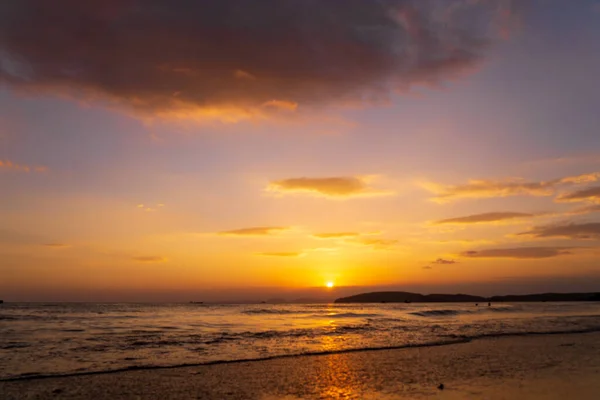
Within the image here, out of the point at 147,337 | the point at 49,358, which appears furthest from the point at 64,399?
the point at 147,337

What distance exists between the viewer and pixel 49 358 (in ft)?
73.6

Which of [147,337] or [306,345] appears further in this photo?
[147,337]

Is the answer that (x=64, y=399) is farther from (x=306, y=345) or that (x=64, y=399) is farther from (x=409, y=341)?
(x=409, y=341)

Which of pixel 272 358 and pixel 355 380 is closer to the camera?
pixel 355 380

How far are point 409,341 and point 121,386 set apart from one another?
21.4 metres

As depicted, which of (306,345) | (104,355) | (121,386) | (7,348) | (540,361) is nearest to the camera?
(121,386)

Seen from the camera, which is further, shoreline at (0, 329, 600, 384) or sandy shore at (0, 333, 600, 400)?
shoreline at (0, 329, 600, 384)

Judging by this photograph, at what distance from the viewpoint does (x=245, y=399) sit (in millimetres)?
14141

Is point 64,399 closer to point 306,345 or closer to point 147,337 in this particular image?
point 306,345

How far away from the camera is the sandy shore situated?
14648 millimetres

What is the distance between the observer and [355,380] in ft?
55.6

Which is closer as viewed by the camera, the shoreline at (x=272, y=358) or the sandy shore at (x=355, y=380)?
the sandy shore at (x=355, y=380)

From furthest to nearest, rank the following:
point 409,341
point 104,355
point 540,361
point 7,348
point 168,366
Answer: point 409,341 → point 7,348 → point 104,355 → point 540,361 → point 168,366

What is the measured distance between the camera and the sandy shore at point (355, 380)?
48.1 feet
